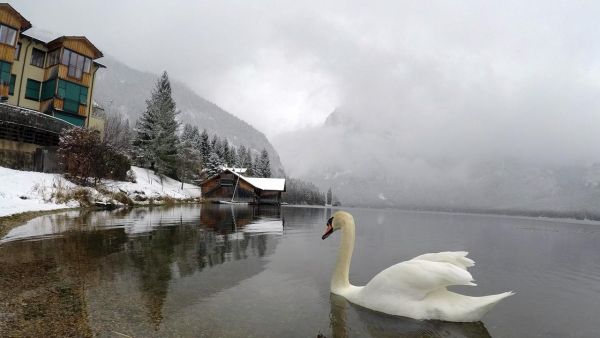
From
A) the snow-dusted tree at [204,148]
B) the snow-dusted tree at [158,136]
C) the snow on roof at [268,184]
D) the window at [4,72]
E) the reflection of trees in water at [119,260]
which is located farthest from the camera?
the snow-dusted tree at [204,148]

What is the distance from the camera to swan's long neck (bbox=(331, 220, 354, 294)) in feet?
25.0

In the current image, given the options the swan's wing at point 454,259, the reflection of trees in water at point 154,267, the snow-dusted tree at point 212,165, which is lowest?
the reflection of trees in water at point 154,267

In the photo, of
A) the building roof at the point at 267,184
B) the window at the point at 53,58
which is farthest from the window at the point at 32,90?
the building roof at the point at 267,184

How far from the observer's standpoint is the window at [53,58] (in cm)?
3891

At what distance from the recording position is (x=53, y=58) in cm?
3944

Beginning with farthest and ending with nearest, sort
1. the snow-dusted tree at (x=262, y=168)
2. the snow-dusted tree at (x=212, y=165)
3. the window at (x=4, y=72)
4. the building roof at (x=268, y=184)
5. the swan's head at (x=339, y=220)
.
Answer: the snow-dusted tree at (x=262, y=168) < the snow-dusted tree at (x=212, y=165) < the building roof at (x=268, y=184) < the window at (x=4, y=72) < the swan's head at (x=339, y=220)

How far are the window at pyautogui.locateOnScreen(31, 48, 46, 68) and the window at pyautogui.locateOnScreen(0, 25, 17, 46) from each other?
191 inches

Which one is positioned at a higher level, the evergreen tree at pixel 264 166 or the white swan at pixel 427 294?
the evergreen tree at pixel 264 166

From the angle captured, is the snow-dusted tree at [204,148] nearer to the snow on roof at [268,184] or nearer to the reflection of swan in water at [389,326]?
the snow on roof at [268,184]

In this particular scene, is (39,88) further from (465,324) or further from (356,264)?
(465,324)

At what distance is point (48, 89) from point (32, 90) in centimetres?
188

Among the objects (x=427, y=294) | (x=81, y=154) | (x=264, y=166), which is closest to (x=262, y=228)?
(x=427, y=294)

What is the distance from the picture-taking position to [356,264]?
1195 cm

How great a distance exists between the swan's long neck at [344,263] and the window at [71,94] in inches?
1647
